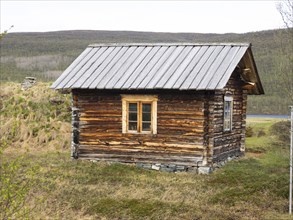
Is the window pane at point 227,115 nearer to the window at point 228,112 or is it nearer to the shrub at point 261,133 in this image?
the window at point 228,112

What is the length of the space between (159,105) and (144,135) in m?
1.20

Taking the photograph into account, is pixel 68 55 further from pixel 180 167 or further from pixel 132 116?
pixel 180 167

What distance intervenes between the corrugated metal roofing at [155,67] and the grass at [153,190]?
291cm

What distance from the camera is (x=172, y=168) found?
15945mm

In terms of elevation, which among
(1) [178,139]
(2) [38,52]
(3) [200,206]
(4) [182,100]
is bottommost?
(3) [200,206]

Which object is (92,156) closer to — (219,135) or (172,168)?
(172,168)

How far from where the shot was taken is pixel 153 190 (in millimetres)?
12609

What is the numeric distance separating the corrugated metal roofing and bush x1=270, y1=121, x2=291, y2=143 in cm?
821

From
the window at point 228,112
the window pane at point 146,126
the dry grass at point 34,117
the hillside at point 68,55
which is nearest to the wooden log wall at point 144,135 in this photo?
the window pane at point 146,126

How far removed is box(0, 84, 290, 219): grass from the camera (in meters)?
10.3

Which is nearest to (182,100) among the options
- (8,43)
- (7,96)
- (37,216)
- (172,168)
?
(172,168)

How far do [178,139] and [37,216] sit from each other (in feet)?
23.4

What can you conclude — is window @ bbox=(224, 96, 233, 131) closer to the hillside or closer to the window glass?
the window glass

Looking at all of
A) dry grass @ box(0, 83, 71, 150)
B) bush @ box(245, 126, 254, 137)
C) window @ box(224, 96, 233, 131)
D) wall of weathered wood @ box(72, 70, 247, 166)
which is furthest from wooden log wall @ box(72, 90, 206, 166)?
bush @ box(245, 126, 254, 137)
